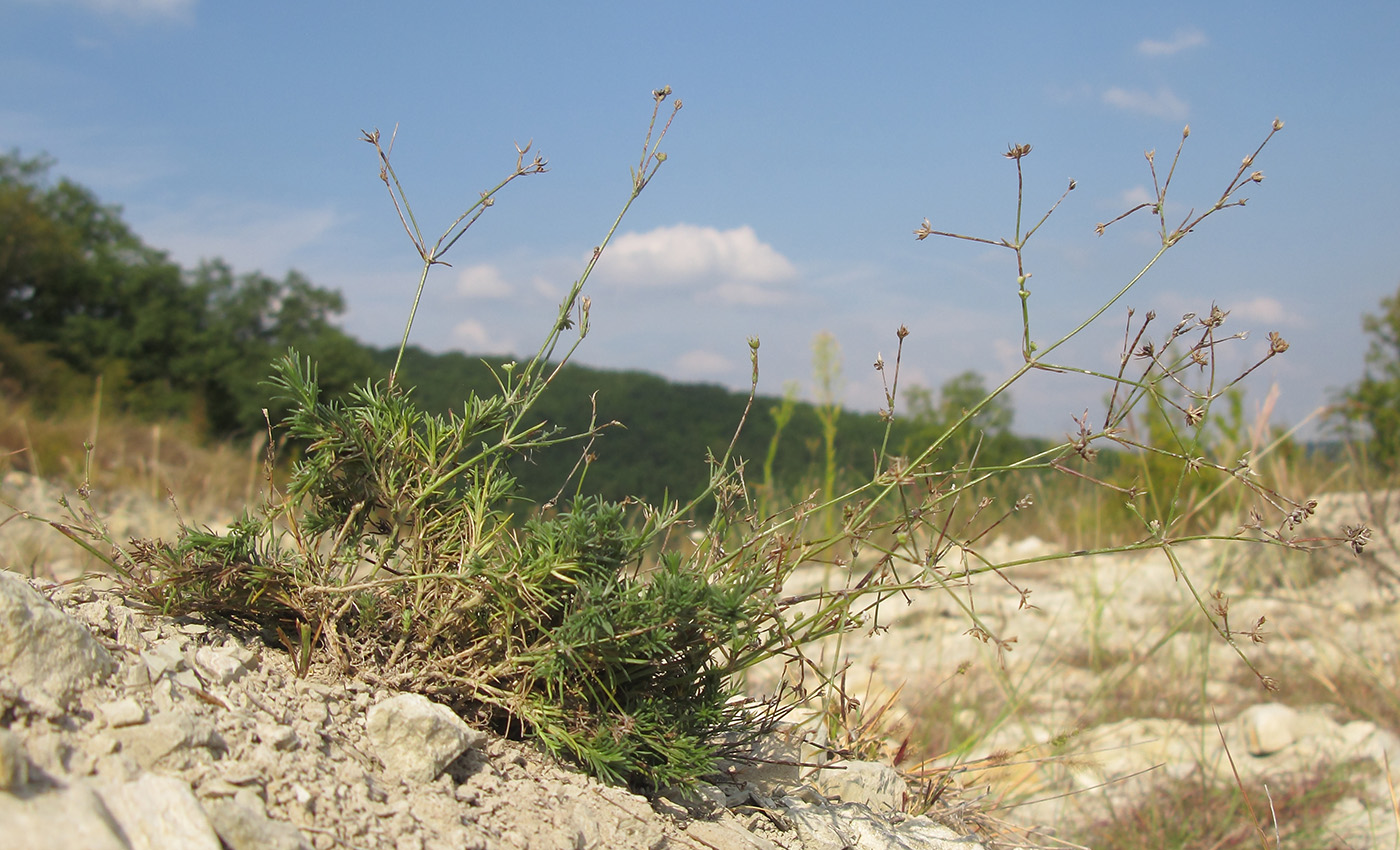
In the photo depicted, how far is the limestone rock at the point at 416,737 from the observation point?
141cm

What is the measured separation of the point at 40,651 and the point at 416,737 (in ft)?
1.78

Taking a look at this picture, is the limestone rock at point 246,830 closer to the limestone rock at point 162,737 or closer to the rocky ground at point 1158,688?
the limestone rock at point 162,737

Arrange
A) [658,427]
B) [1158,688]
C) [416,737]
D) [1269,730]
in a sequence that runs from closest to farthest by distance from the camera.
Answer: [416,737] → [1269,730] → [1158,688] → [658,427]

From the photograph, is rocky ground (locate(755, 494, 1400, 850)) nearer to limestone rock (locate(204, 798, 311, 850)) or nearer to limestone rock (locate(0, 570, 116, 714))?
limestone rock (locate(204, 798, 311, 850))

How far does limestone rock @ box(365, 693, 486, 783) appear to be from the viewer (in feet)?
4.62

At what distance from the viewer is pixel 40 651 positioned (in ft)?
4.09

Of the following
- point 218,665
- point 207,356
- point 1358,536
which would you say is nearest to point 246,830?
point 218,665

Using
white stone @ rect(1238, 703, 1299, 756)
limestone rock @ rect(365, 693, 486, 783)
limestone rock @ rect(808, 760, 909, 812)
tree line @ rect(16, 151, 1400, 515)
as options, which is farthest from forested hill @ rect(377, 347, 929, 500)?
limestone rock @ rect(365, 693, 486, 783)

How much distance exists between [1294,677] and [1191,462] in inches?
197

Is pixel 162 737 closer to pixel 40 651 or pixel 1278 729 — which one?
pixel 40 651

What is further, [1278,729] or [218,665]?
[1278,729]

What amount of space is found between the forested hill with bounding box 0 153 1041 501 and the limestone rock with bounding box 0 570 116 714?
1205 centimetres

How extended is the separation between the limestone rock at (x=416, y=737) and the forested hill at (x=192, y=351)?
39.0ft

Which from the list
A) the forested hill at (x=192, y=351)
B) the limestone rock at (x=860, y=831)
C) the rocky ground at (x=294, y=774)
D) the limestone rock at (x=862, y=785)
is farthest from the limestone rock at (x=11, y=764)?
the forested hill at (x=192, y=351)
